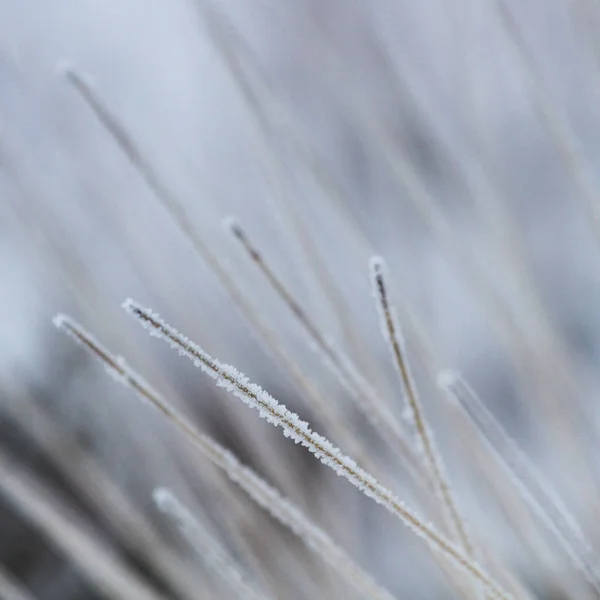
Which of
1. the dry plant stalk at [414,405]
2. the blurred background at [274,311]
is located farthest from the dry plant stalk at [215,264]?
the dry plant stalk at [414,405]

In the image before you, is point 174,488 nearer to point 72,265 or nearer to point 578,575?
point 72,265

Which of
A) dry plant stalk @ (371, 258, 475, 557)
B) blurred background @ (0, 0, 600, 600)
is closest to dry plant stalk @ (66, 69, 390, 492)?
blurred background @ (0, 0, 600, 600)

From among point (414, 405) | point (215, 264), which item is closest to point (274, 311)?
point (215, 264)

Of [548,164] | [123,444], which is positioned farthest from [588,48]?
[548,164]

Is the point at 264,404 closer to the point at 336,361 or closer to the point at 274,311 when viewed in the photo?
the point at 336,361

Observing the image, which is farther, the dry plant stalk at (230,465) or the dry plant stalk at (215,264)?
the dry plant stalk at (215,264)

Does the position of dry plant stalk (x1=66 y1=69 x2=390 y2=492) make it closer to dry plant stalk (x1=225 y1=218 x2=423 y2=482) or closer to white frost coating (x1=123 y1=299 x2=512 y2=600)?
dry plant stalk (x1=225 y1=218 x2=423 y2=482)

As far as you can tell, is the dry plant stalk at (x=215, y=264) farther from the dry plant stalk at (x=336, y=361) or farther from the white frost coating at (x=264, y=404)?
the white frost coating at (x=264, y=404)
